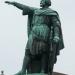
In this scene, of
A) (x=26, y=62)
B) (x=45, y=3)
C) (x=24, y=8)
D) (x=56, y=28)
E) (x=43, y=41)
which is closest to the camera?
(x=43, y=41)

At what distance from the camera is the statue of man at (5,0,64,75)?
2266 cm

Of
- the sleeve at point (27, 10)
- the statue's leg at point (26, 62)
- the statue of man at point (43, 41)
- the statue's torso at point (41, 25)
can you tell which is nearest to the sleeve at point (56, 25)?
the statue of man at point (43, 41)

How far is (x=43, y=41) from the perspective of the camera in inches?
893

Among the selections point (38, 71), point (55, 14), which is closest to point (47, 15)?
point (55, 14)

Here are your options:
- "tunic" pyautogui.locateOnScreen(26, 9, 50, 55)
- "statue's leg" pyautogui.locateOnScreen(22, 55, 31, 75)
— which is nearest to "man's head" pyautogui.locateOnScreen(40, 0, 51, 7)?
"tunic" pyautogui.locateOnScreen(26, 9, 50, 55)

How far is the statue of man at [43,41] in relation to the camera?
74.3ft

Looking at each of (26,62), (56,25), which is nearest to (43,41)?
(56,25)

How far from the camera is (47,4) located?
23.2 metres

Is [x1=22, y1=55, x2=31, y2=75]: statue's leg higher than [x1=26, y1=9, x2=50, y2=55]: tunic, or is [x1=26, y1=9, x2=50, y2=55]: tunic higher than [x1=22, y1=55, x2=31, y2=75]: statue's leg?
[x1=26, y1=9, x2=50, y2=55]: tunic

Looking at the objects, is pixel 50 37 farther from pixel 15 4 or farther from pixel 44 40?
pixel 15 4

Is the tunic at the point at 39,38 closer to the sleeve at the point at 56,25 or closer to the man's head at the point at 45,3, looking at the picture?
the sleeve at the point at 56,25

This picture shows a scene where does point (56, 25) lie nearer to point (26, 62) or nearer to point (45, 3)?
point (45, 3)

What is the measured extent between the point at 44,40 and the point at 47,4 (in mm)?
1395

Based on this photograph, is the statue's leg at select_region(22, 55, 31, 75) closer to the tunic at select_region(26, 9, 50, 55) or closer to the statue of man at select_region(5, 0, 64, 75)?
the statue of man at select_region(5, 0, 64, 75)
